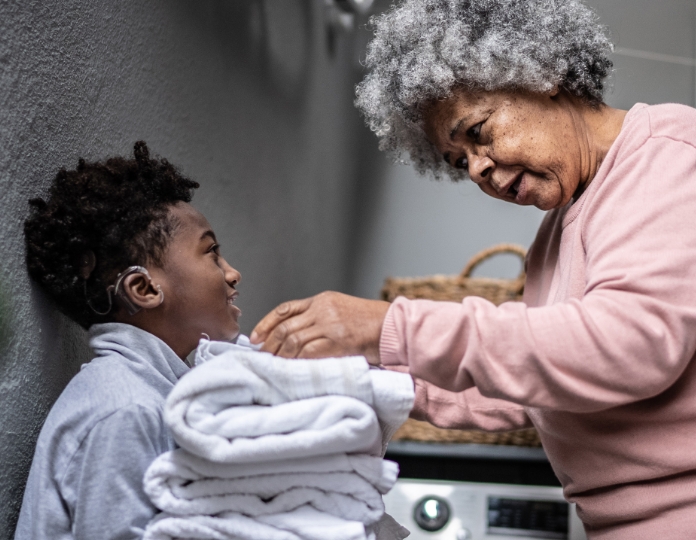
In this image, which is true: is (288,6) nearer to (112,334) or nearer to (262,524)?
(112,334)

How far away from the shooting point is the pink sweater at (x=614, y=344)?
0.76m

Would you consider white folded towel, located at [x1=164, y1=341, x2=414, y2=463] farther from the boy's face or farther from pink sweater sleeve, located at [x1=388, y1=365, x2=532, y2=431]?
pink sweater sleeve, located at [x1=388, y1=365, x2=532, y2=431]

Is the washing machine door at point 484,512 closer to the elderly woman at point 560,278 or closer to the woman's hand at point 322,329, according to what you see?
the elderly woman at point 560,278

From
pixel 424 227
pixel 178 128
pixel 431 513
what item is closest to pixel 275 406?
pixel 178 128

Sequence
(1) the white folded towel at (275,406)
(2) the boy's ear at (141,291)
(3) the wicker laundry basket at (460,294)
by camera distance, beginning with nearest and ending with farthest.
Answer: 1. (1) the white folded towel at (275,406)
2. (2) the boy's ear at (141,291)
3. (3) the wicker laundry basket at (460,294)

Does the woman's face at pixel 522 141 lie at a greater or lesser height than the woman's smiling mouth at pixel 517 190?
greater

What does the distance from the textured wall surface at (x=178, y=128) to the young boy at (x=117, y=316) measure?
0.14 feet

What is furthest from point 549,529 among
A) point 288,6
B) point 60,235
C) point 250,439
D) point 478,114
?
point 288,6

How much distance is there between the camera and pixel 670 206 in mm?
843

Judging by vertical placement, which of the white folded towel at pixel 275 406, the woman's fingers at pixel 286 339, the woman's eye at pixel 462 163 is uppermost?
the woman's eye at pixel 462 163

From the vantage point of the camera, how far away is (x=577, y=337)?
76cm

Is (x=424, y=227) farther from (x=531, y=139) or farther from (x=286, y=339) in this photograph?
(x=286, y=339)

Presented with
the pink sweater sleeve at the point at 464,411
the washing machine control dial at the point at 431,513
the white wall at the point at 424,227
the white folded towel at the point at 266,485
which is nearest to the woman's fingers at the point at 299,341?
the white folded towel at the point at 266,485

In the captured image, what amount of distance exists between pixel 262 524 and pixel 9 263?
0.41m
